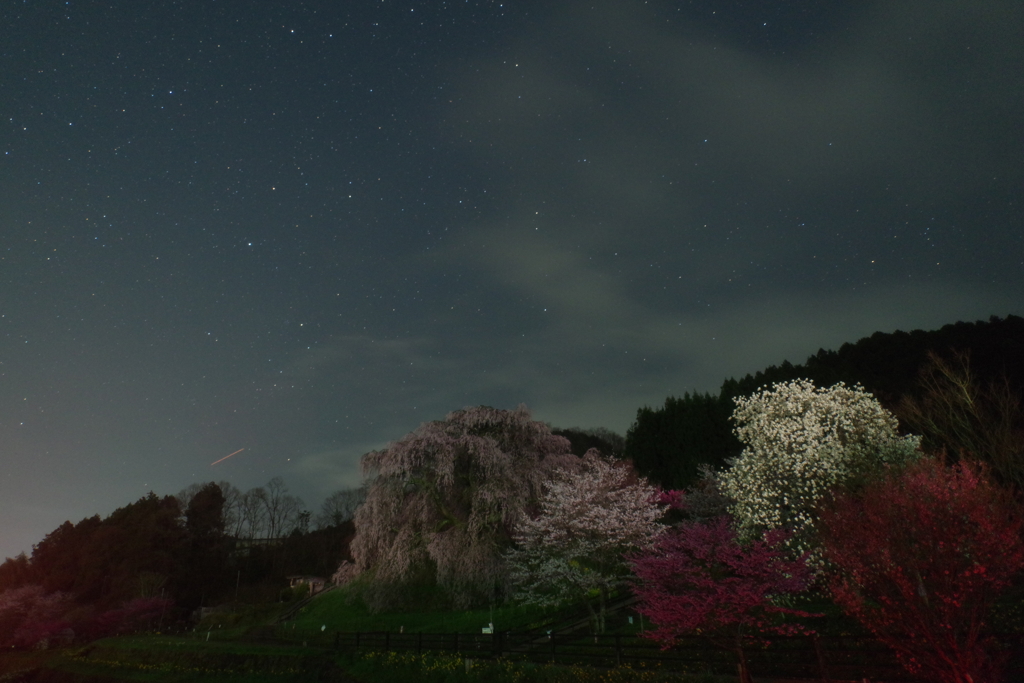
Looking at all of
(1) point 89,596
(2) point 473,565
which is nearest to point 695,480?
(2) point 473,565

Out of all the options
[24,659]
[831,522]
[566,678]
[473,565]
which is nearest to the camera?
[831,522]

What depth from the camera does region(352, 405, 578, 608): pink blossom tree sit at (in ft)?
101

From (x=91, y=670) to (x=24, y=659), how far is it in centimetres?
1246

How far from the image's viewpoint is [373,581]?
106 feet

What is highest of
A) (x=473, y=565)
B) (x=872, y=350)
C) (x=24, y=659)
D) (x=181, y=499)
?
(x=872, y=350)

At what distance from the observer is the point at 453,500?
33.5 m

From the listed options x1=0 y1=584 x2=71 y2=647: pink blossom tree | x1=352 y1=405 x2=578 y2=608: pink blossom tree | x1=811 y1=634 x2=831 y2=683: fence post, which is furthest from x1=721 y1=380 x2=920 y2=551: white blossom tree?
x1=0 y1=584 x2=71 y2=647: pink blossom tree

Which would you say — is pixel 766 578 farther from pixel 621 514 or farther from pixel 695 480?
pixel 695 480

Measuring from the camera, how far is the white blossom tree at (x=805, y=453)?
2216 cm

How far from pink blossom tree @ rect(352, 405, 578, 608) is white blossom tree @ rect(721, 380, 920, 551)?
11619mm

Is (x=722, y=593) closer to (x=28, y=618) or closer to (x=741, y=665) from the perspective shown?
(x=741, y=665)

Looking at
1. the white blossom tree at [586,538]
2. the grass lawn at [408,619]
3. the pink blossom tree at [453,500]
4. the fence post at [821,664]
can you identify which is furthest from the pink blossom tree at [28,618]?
the fence post at [821,664]

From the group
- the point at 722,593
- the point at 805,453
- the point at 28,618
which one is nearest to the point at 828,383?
the point at 805,453

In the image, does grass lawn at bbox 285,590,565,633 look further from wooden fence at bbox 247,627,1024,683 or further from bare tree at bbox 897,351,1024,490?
bare tree at bbox 897,351,1024,490
